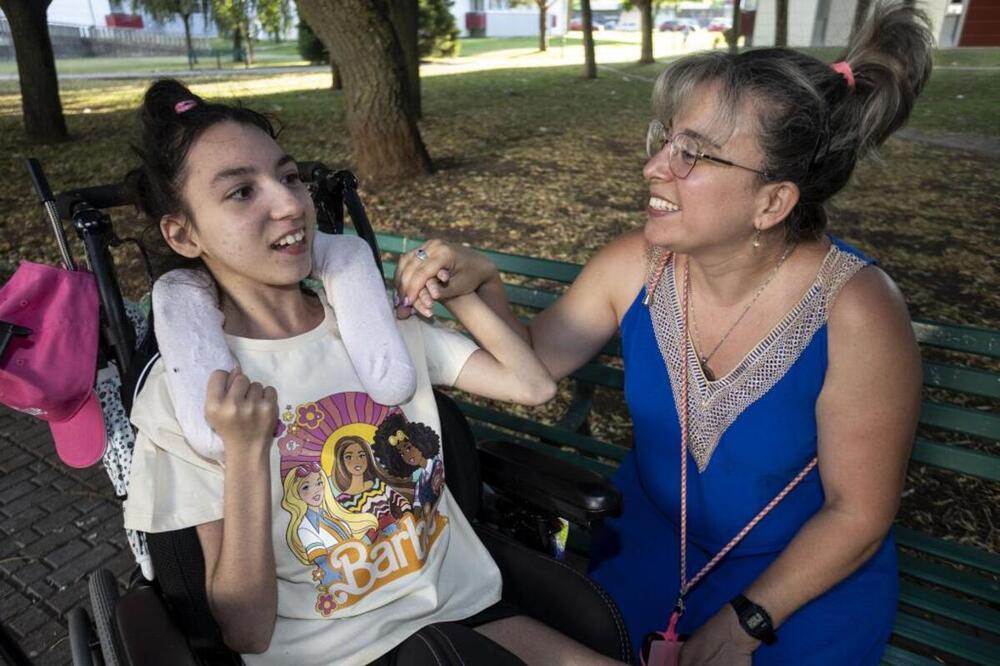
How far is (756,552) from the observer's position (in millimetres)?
1986

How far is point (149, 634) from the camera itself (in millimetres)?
1374

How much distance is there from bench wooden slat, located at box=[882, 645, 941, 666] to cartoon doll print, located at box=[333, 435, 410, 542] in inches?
55.6

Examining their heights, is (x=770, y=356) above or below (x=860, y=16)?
below

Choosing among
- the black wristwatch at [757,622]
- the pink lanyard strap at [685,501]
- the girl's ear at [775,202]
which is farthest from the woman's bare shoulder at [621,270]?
the black wristwatch at [757,622]

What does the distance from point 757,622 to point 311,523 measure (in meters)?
1.12

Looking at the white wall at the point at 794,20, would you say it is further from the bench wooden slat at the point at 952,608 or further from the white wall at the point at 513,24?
the bench wooden slat at the point at 952,608

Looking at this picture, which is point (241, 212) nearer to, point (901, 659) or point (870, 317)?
point (870, 317)

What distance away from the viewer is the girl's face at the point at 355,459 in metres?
1.77

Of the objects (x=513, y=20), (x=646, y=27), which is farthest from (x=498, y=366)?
(x=513, y=20)

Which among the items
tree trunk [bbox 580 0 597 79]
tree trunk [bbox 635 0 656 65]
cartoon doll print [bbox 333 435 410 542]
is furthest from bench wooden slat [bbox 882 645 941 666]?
tree trunk [bbox 635 0 656 65]

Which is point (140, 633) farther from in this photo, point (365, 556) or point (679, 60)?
point (679, 60)

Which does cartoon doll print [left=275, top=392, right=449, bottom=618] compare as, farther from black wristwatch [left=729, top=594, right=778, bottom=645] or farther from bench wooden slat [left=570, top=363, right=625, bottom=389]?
bench wooden slat [left=570, top=363, right=625, bottom=389]

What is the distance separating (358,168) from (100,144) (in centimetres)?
569

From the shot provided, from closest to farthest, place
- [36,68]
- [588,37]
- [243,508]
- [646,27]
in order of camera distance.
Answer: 1. [243,508]
2. [36,68]
3. [588,37]
4. [646,27]
